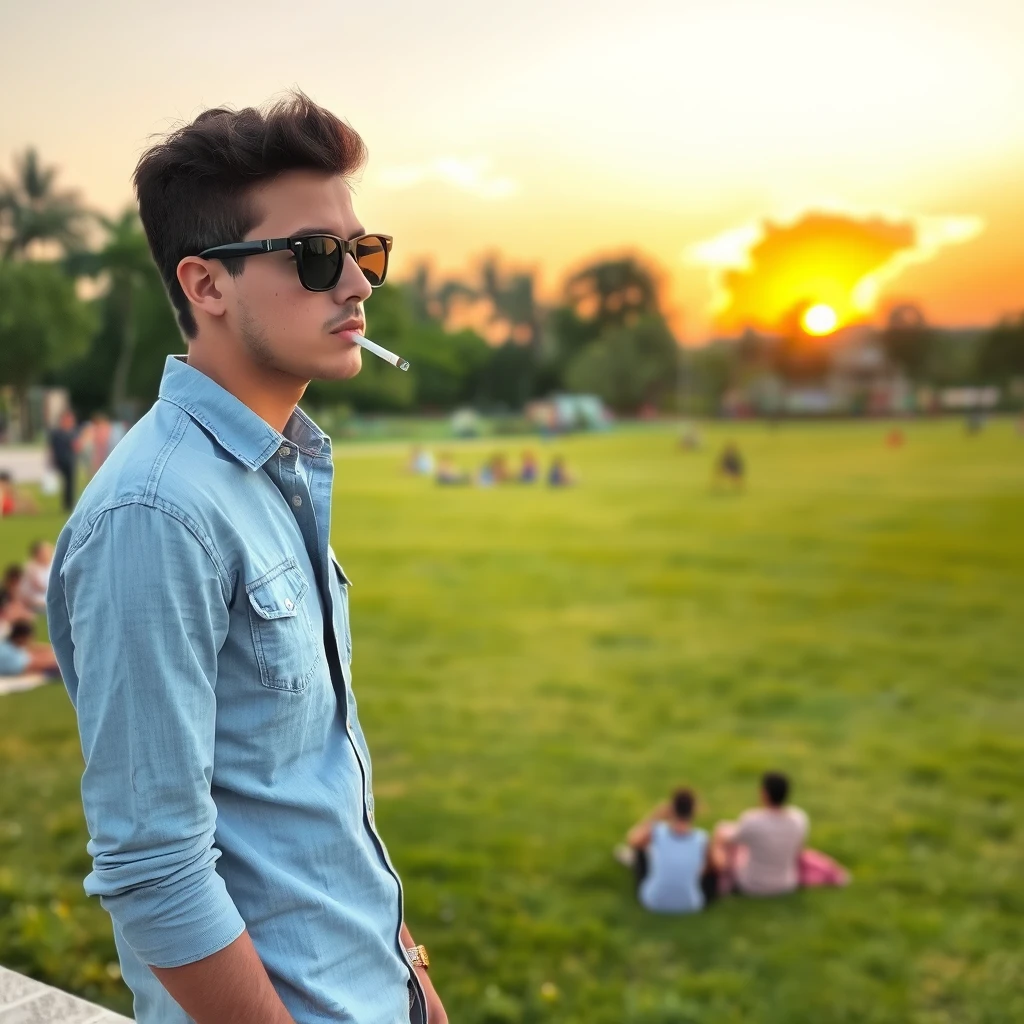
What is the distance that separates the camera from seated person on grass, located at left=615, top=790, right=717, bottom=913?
4945 mm

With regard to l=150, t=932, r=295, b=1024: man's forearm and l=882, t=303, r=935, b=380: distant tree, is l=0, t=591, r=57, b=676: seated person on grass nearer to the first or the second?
l=150, t=932, r=295, b=1024: man's forearm

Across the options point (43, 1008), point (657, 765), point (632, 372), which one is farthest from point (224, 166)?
point (632, 372)

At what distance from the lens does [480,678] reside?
9562mm

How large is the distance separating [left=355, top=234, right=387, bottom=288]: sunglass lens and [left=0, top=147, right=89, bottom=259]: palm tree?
37.0 ft

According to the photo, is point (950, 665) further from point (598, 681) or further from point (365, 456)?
point (365, 456)

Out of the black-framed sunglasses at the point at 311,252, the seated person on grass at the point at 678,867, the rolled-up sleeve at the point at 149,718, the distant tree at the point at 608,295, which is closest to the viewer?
the rolled-up sleeve at the point at 149,718

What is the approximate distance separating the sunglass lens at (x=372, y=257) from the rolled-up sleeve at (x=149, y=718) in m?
0.52

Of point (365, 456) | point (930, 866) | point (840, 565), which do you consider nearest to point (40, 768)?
point (930, 866)

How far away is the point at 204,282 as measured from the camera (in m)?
1.29

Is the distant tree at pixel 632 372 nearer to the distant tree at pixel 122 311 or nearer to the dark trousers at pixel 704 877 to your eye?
the distant tree at pixel 122 311

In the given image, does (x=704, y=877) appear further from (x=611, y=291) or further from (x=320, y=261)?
(x=611, y=291)

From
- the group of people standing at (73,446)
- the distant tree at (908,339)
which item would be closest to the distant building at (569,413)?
the distant tree at (908,339)

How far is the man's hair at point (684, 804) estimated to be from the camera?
5070 mm

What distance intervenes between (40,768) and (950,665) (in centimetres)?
854
